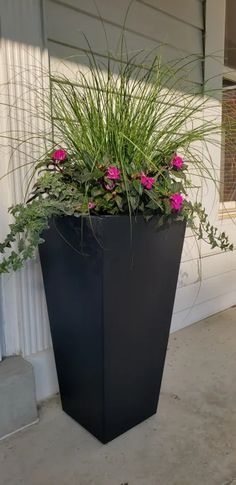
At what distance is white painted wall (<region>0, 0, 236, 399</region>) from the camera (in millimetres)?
1271

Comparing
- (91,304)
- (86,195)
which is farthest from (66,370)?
(86,195)

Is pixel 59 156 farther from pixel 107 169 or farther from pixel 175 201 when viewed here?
pixel 175 201

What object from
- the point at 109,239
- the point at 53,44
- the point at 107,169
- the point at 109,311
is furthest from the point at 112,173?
the point at 53,44

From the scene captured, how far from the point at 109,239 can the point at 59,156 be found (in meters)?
0.32

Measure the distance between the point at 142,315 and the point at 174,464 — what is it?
1.60 ft

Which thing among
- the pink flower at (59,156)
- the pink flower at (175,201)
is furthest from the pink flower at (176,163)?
the pink flower at (59,156)

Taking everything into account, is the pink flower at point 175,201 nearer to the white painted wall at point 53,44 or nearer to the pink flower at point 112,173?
the pink flower at point 112,173

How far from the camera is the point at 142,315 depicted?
121 centimetres

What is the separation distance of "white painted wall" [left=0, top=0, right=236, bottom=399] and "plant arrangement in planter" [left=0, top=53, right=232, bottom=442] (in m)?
0.13

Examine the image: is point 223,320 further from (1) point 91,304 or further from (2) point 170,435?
(1) point 91,304

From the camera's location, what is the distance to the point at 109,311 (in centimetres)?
109

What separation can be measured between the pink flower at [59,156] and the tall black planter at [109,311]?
19 cm

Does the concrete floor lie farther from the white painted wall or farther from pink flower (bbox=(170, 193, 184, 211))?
pink flower (bbox=(170, 193, 184, 211))

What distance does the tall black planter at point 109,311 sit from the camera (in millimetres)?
1068
